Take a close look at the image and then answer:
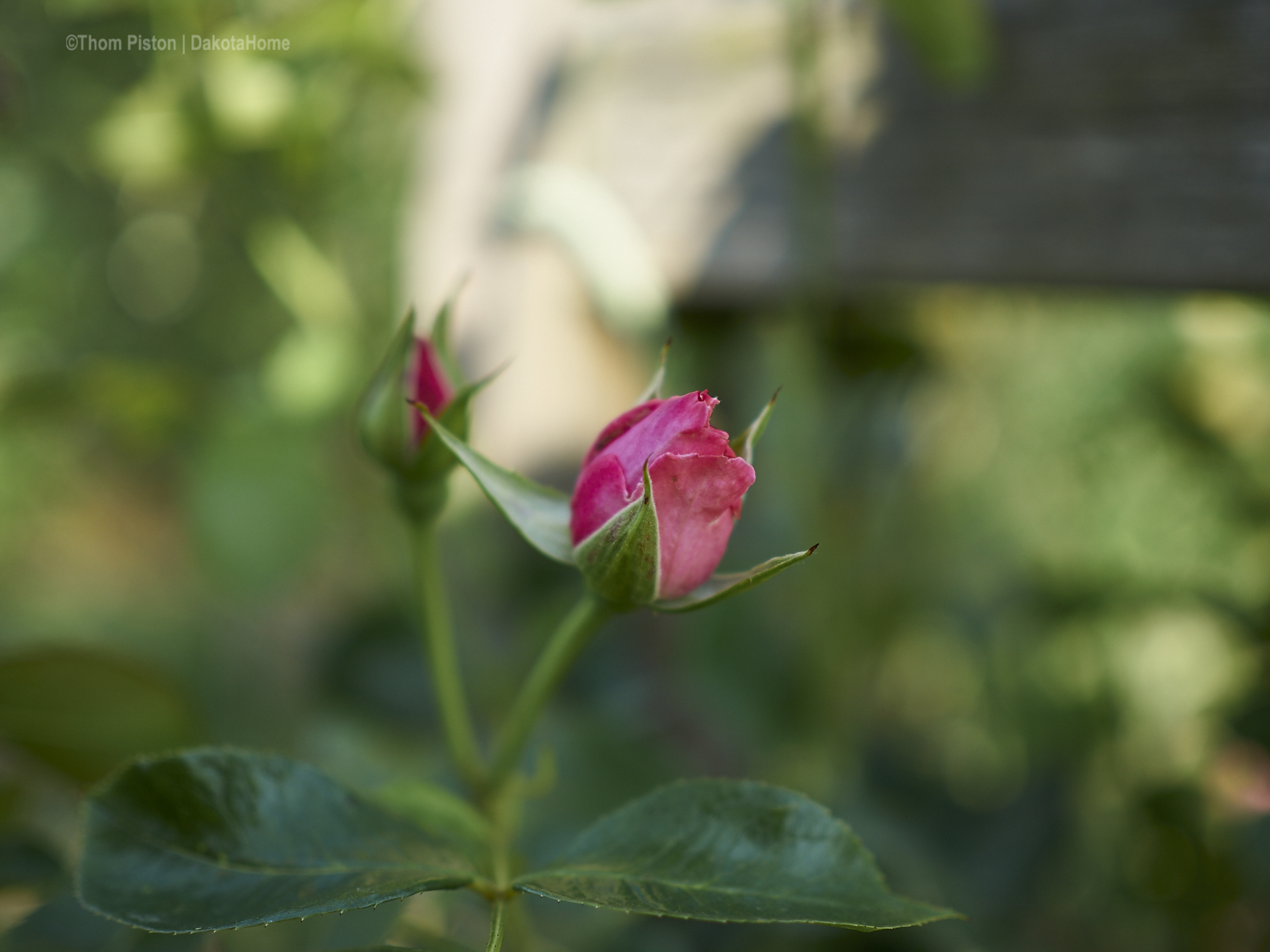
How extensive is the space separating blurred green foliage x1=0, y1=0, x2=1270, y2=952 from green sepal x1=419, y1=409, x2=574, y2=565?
140mm

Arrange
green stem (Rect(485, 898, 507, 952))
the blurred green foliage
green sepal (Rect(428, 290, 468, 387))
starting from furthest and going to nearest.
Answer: the blurred green foliage → green sepal (Rect(428, 290, 468, 387)) → green stem (Rect(485, 898, 507, 952))

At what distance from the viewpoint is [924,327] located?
0.72m

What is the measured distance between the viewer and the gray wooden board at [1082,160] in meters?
0.35

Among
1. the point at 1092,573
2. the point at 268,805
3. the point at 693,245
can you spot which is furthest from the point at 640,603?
the point at 1092,573

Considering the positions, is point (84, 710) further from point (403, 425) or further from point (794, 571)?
point (794, 571)

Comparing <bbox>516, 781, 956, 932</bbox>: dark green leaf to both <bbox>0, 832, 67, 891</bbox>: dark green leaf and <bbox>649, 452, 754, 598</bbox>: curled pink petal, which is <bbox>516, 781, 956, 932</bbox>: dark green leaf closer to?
<bbox>649, 452, 754, 598</bbox>: curled pink petal

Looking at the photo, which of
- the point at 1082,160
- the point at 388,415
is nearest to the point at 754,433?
the point at 388,415

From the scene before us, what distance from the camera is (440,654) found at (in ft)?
1.05

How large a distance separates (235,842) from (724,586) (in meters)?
0.15

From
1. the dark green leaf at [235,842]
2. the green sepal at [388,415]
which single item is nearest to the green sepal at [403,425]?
the green sepal at [388,415]

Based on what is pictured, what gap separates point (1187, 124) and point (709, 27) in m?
0.31

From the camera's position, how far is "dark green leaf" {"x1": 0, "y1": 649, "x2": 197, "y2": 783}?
0.33m

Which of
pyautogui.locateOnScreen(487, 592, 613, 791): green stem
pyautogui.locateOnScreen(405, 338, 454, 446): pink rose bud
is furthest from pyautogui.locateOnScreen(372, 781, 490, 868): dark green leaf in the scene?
pyautogui.locateOnScreen(405, 338, 454, 446): pink rose bud

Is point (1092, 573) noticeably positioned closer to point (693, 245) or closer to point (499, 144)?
point (693, 245)
